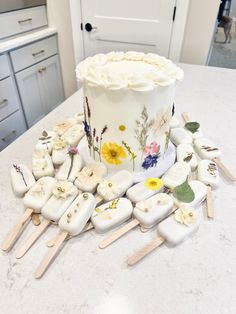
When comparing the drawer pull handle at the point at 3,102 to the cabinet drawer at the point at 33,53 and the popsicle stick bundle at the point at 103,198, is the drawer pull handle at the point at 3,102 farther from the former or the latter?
the popsicle stick bundle at the point at 103,198

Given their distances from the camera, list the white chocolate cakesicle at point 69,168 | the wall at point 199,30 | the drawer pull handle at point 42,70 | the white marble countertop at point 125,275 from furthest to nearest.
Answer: the drawer pull handle at point 42,70 → the wall at point 199,30 → the white chocolate cakesicle at point 69,168 → the white marble countertop at point 125,275

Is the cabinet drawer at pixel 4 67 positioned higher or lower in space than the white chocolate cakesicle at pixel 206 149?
lower

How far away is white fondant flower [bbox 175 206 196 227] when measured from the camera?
52 cm

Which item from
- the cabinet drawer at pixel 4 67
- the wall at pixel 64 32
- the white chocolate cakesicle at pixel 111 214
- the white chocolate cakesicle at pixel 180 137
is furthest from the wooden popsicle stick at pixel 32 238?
the wall at pixel 64 32

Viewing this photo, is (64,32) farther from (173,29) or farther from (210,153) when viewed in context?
(210,153)

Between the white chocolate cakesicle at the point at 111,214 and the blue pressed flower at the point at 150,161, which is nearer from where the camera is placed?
the white chocolate cakesicle at the point at 111,214

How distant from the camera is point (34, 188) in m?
0.58

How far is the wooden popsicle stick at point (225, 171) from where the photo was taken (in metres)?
0.67

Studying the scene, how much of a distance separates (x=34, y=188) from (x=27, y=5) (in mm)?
1752

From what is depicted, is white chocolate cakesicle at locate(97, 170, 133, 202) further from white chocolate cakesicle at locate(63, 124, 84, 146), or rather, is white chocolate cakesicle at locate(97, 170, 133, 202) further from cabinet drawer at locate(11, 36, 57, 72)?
cabinet drawer at locate(11, 36, 57, 72)

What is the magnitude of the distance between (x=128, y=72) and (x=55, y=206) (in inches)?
13.4

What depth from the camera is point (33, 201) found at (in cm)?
56

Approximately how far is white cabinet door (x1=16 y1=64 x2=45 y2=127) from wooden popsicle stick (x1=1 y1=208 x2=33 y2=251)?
1.29 m

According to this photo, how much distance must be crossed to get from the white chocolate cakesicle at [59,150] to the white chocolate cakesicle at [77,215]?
17 cm
